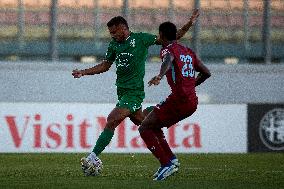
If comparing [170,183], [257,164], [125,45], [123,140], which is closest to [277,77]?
[123,140]

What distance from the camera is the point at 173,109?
10711 millimetres

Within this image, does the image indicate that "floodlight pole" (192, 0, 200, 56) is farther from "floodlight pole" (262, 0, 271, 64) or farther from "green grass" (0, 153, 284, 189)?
"green grass" (0, 153, 284, 189)

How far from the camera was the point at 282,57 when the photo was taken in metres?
22.2

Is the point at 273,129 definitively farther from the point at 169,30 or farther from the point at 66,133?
the point at 169,30

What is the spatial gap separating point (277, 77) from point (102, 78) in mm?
3989

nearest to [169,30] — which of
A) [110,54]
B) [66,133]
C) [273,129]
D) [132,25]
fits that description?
[110,54]

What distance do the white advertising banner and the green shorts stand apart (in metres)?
6.33

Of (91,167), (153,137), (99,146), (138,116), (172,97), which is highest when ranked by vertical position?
(172,97)

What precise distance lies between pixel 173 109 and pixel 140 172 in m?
1.87

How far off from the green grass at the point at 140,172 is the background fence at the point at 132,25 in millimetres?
4432

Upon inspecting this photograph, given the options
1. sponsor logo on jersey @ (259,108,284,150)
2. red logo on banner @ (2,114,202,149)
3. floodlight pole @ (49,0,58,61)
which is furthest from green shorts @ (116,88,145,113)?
floodlight pole @ (49,0,58,61)

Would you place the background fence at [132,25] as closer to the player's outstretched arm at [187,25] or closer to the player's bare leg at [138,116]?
the player's bare leg at [138,116]

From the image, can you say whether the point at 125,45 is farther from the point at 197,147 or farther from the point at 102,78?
the point at 102,78

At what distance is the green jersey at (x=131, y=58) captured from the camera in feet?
38.6
